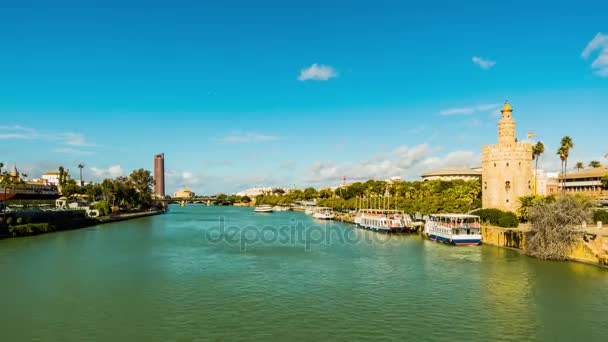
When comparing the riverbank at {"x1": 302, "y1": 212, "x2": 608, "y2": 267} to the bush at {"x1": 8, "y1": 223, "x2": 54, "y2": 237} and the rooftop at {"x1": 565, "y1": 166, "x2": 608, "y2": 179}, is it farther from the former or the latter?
the bush at {"x1": 8, "y1": 223, "x2": 54, "y2": 237}

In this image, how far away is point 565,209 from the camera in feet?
134

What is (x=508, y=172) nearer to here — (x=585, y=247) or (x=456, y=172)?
(x=585, y=247)

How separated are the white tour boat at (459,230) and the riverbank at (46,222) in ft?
200

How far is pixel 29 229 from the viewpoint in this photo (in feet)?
227

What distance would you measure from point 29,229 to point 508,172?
70.5 metres

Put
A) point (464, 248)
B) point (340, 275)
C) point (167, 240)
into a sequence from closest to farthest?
point (340, 275), point (464, 248), point (167, 240)

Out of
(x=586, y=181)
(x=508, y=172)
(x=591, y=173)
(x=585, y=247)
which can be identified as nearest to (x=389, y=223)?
(x=508, y=172)

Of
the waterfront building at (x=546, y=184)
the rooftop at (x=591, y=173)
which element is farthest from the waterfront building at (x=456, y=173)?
the rooftop at (x=591, y=173)

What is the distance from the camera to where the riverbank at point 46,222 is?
66688 mm

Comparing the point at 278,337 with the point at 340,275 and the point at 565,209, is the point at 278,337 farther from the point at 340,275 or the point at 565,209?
the point at 565,209

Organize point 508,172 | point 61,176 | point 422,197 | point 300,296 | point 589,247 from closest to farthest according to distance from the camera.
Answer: point 300,296 < point 589,247 < point 508,172 < point 422,197 < point 61,176

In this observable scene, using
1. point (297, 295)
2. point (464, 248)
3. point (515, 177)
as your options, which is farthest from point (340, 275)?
point (515, 177)

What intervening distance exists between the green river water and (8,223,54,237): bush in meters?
15.7

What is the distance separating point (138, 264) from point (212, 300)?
699 inches
